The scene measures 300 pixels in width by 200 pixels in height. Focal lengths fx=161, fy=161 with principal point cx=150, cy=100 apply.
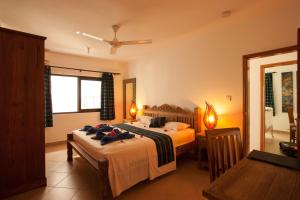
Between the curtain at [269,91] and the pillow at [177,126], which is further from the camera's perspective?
the curtain at [269,91]

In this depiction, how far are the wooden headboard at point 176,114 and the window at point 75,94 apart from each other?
1.92 m

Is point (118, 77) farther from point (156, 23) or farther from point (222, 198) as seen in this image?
point (222, 198)

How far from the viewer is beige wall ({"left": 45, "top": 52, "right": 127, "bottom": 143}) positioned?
465 cm

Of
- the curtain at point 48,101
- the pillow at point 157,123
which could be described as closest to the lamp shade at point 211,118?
the pillow at point 157,123

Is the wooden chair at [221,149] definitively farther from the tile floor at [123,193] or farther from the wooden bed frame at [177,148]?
the wooden bed frame at [177,148]

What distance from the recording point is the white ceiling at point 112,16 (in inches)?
91.1

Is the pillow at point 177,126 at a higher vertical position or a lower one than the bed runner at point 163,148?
higher

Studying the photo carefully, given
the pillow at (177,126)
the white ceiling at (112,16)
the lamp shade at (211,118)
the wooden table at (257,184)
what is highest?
the white ceiling at (112,16)

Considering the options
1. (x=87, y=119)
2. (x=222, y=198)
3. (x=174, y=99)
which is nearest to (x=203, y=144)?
(x=174, y=99)

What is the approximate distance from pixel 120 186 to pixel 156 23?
108 inches

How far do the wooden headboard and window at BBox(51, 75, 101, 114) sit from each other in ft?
6.31

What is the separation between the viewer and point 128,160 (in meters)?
2.32

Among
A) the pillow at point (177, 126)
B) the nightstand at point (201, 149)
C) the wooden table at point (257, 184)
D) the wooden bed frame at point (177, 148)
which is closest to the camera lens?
the wooden table at point (257, 184)

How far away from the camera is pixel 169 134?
3.10 m
